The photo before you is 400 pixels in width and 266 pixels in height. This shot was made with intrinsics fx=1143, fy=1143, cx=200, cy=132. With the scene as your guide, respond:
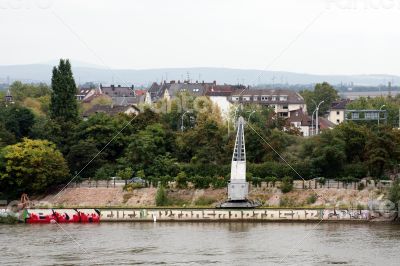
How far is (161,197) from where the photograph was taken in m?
63.3

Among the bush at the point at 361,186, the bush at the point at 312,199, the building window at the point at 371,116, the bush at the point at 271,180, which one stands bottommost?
the bush at the point at 312,199

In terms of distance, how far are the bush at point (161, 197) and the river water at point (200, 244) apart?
5.43 meters

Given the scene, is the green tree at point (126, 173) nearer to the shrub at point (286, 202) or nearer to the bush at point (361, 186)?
the shrub at point (286, 202)

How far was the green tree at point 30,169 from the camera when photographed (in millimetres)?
64688

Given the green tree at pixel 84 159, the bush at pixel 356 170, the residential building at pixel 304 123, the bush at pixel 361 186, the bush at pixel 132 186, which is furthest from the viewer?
the residential building at pixel 304 123

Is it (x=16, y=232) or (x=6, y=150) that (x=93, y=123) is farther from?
(x=16, y=232)

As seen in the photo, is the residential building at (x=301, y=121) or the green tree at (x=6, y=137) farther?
the residential building at (x=301, y=121)

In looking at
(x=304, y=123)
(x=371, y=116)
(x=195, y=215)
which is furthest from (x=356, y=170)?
(x=304, y=123)

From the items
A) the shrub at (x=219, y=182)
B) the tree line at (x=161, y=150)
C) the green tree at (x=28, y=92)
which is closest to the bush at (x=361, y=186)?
the tree line at (x=161, y=150)

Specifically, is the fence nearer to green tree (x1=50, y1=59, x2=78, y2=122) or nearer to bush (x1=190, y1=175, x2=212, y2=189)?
bush (x1=190, y1=175, x2=212, y2=189)

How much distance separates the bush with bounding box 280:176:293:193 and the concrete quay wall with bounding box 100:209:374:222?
13.6 ft

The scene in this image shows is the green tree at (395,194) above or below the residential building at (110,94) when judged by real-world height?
below

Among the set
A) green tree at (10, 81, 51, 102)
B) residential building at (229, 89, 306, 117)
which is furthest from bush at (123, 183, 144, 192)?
green tree at (10, 81, 51, 102)

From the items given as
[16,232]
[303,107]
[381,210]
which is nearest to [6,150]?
[16,232]
